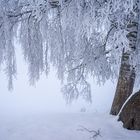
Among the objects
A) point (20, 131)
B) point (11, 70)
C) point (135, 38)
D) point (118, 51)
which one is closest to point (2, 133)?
point (20, 131)

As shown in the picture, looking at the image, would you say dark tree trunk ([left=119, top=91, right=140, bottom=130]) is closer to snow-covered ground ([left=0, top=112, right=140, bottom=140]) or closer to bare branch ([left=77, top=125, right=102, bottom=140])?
snow-covered ground ([left=0, top=112, right=140, bottom=140])

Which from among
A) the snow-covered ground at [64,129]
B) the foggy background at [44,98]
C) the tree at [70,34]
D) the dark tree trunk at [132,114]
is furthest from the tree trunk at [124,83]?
the foggy background at [44,98]

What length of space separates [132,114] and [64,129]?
147 cm

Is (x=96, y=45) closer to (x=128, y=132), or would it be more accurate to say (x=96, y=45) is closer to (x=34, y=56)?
(x=34, y=56)

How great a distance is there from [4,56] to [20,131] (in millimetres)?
2013

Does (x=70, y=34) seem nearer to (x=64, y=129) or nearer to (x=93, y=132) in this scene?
(x=64, y=129)

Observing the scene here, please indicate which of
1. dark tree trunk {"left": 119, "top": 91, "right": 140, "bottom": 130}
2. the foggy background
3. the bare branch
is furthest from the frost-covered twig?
the foggy background

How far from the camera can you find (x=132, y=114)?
559cm

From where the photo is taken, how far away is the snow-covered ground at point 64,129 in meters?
5.17

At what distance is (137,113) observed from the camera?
5520 millimetres

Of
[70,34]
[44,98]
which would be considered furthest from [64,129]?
[44,98]

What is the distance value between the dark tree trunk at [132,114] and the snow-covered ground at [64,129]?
0.50ft

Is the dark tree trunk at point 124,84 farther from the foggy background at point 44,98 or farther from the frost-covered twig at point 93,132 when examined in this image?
the foggy background at point 44,98

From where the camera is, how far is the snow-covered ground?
17.0 ft
